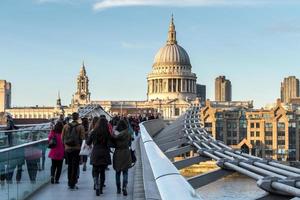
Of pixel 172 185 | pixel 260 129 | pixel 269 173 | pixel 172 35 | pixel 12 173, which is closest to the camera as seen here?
pixel 172 185

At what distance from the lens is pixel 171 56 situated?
144250 mm

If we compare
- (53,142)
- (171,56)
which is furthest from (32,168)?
(171,56)

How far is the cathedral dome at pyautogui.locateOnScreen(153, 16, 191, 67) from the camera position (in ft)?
469

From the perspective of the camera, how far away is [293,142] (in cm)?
8862

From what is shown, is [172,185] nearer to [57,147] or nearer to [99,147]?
[99,147]

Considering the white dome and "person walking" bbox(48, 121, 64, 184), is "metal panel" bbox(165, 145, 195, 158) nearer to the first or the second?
"person walking" bbox(48, 121, 64, 184)

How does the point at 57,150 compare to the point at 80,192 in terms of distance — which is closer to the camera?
the point at 80,192

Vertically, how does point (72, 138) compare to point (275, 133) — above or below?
above

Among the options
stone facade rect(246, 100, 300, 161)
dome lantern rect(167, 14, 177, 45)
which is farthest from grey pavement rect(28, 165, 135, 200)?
dome lantern rect(167, 14, 177, 45)

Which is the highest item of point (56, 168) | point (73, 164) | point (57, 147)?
point (57, 147)

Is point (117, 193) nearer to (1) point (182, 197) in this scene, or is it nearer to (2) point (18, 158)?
(2) point (18, 158)

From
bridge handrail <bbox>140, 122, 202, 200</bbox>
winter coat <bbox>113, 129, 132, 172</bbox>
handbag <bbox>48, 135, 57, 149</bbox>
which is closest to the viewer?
bridge handrail <bbox>140, 122, 202, 200</bbox>

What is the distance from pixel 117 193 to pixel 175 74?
12998 cm

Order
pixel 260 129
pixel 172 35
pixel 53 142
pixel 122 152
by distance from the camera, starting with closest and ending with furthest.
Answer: pixel 122 152 → pixel 53 142 → pixel 260 129 → pixel 172 35
